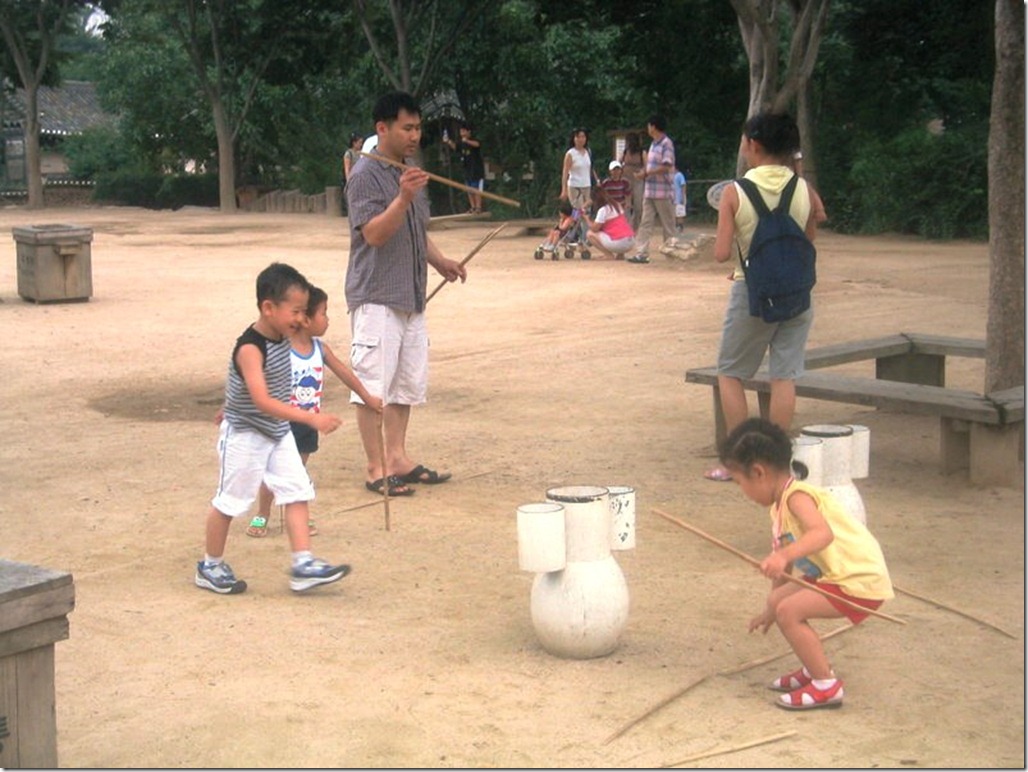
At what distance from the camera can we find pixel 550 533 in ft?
15.9

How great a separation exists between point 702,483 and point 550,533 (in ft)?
9.19

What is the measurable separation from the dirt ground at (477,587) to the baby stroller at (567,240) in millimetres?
6976

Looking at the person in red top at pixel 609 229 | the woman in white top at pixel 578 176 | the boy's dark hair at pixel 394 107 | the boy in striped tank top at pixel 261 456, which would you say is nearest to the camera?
the boy in striped tank top at pixel 261 456

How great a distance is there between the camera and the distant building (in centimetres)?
4788

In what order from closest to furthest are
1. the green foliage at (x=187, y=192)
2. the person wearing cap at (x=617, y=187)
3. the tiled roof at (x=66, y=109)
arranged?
the person wearing cap at (x=617, y=187)
the green foliage at (x=187, y=192)
the tiled roof at (x=66, y=109)

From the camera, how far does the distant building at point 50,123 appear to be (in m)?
47.9

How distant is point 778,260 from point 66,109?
52814 mm

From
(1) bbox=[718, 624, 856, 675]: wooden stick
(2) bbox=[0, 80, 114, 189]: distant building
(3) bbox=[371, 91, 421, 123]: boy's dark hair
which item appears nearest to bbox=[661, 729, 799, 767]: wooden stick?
(1) bbox=[718, 624, 856, 675]: wooden stick

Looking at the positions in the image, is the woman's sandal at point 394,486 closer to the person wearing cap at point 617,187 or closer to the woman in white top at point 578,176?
the person wearing cap at point 617,187

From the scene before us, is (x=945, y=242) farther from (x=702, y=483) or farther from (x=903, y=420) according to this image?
(x=702, y=483)

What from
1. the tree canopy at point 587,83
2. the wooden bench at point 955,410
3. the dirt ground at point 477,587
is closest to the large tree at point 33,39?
the tree canopy at point 587,83

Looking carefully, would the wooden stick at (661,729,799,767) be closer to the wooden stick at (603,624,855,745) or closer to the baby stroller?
the wooden stick at (603,624,855,745)

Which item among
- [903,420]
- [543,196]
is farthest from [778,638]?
[543,196]

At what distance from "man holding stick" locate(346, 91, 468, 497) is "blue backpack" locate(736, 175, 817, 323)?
5.06ft
